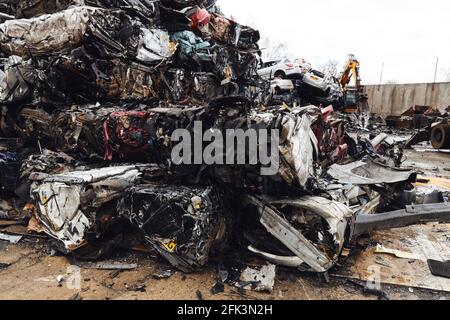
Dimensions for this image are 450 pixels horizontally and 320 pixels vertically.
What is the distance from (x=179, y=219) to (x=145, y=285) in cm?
67

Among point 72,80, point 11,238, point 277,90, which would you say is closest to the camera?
point 11,238

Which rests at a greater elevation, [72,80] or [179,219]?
[72,80]

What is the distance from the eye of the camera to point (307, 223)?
3.04 metres

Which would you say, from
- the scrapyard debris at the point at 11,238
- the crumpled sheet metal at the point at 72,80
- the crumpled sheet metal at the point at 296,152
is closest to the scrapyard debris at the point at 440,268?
the crumpled sheet metal at the point at 296,152

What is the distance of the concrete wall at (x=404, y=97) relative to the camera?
1822 centimetres

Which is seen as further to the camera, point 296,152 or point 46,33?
point 46,33

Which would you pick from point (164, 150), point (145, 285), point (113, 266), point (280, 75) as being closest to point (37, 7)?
point (164, 150)

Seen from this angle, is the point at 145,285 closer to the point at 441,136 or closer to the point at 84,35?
the point at 84,35

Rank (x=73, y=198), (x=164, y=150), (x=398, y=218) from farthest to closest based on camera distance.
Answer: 1. (x=164, y=150)
2. (x=398, y=218)
3. (x=73, y=198)

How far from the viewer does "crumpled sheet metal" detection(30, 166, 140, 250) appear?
10.4 feet

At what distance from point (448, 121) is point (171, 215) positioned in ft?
36.6

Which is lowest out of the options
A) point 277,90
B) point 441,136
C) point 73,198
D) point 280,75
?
point 73,198

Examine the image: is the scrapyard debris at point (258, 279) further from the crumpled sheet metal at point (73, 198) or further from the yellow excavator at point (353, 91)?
the yellow excavator at point (353, 91)
